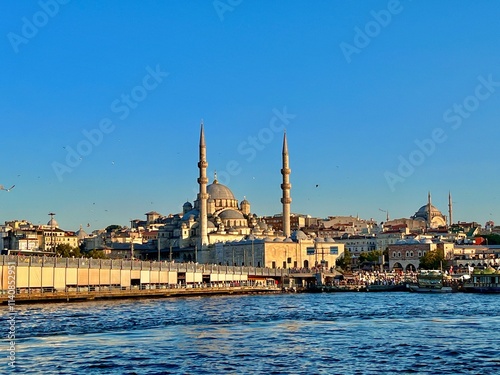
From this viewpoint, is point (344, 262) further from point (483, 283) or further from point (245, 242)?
point (483, 283)

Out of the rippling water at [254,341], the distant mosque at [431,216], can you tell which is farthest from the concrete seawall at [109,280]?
the distant mosque at [431,216]

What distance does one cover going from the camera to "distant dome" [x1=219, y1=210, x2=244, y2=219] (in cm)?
11919

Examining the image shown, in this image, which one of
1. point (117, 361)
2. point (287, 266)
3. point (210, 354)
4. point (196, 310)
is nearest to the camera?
point (117, 361)

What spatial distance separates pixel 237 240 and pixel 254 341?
82.5 m

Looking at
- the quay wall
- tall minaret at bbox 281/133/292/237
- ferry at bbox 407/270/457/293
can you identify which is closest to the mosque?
tall minaret at bbox 281/133/292/237

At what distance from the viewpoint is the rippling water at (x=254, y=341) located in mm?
22281

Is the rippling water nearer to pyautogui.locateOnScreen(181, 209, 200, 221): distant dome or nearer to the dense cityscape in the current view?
the dense cityscape

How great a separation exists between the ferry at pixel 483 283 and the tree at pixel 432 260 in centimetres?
3458

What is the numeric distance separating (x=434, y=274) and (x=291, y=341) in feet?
162

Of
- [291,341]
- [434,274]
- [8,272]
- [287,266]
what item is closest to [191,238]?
[287,266]

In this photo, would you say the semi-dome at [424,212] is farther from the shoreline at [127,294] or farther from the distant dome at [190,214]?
the shoreline at [127,294]

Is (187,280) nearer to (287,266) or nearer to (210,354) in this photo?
(287,266)

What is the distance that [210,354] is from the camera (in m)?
24.7

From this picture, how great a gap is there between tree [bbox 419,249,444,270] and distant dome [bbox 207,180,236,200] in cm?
2919
